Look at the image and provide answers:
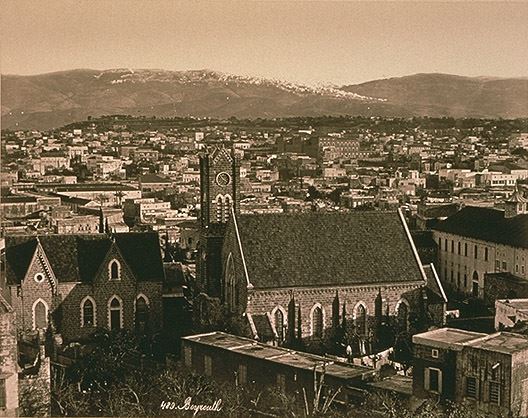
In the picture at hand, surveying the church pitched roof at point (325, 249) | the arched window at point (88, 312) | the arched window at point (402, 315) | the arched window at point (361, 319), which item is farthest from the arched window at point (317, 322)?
the arched window at point (88, 312)

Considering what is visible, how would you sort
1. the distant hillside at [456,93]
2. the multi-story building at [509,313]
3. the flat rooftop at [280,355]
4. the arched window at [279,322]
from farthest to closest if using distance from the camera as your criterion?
the arched window at [279,322] < the multi-story building at [509,313] < the distant hillside at [456,93] < the flat rooftop at [280,355]

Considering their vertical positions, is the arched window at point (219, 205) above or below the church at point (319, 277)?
above

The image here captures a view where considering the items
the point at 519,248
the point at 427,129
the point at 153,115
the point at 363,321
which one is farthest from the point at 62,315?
the point at 519,248

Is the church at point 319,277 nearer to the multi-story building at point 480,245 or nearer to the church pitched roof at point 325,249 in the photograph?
the church pitched roof at point 325,249

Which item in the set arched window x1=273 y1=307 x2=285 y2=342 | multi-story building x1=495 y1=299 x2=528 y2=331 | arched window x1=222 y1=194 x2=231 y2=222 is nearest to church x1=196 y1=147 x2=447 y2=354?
arched window x1=273 y1=307 x2=285 y2=342

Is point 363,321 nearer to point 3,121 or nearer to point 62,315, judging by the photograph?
point 62,315
